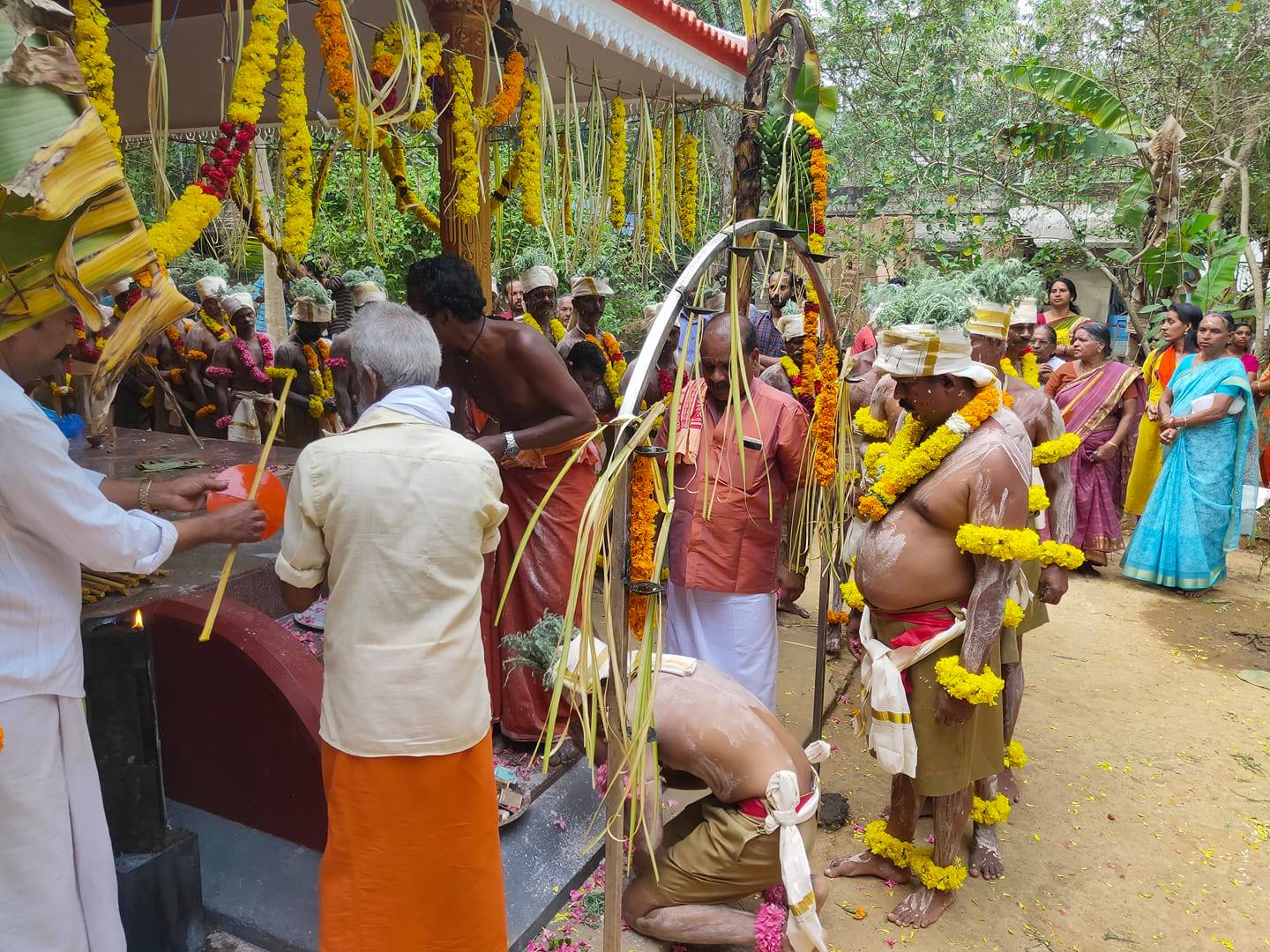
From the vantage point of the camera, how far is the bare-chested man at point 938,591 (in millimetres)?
2770

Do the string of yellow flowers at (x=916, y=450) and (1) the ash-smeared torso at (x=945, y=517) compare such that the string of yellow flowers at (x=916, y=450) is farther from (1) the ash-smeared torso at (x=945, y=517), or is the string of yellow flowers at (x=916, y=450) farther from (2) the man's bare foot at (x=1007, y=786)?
(2) the man's bare foot at (x=1007, y=786)

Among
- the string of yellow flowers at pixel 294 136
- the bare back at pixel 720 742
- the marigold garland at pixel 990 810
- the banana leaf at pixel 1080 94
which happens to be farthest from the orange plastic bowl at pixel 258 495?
the banana leaf at pixel 1080 94

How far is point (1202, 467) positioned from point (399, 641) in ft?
22.1

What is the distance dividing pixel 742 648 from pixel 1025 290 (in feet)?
6.03

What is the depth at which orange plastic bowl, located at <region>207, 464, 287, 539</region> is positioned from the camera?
7.18 feet

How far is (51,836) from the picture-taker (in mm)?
1847

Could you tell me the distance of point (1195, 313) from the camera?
6895mm

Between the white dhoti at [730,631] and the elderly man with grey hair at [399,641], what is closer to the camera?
the elderly man with grey hair at [399,641]

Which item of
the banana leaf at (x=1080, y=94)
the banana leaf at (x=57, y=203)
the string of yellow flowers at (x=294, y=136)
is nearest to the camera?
the banana leaf at (x=57, y=203)

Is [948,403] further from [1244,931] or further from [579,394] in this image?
[1244,931]

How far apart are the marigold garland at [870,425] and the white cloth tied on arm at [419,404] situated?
6.77 ft

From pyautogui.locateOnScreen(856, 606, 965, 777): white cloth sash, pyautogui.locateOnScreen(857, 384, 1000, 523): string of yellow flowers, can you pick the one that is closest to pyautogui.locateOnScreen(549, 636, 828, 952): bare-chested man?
pyautogui.locateOnScreen(856, 606, 965, 777): white cloth sash

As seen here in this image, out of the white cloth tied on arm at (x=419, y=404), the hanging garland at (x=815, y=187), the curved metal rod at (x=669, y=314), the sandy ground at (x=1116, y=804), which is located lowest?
the sandy ground at (x=1116, y=804)

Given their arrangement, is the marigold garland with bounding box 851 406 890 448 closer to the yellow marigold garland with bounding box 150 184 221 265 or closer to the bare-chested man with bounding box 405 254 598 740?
the bare-chested man with bounding box 405 254 598 740
